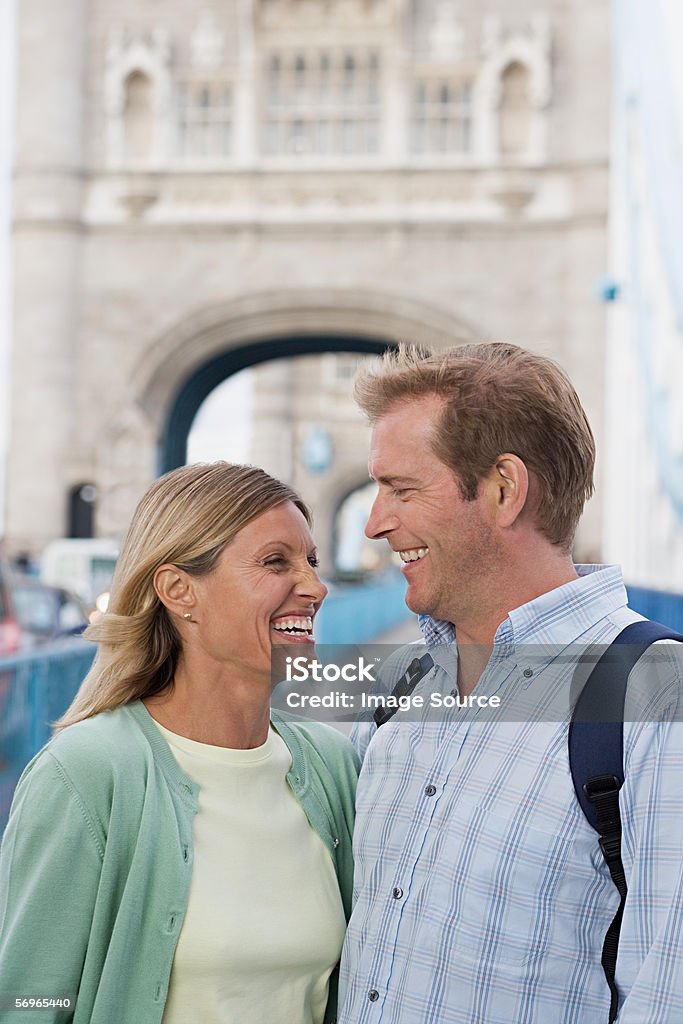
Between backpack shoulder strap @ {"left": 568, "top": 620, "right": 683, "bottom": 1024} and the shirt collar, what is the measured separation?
11 centimetres

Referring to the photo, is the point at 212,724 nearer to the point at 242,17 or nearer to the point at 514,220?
the point at 514,220

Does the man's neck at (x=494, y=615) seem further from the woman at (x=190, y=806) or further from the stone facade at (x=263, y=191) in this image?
the stone facade at (x=263, y=191)

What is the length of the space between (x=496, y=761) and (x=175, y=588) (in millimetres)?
597

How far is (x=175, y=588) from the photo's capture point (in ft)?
6.22

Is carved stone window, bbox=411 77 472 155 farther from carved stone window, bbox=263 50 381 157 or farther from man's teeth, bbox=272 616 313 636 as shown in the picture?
man's teeth, bbox=272 616 313 636

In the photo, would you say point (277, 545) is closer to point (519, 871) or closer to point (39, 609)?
point (519, 871)

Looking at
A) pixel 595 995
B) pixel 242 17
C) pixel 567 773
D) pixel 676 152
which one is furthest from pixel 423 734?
pixel 242 17

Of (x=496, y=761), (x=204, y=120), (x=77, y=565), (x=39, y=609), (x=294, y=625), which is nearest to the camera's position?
(x=496, y=761)

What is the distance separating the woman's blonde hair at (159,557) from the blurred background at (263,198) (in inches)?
766

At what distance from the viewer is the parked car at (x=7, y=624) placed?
24.7ft

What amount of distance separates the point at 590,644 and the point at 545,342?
20.4 metres

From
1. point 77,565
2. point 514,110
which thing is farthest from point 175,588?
point 514,110

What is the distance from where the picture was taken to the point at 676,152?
27.6 feet

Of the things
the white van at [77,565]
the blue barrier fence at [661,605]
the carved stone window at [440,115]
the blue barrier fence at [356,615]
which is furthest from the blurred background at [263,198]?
the blue barrier fence at [661,605]
